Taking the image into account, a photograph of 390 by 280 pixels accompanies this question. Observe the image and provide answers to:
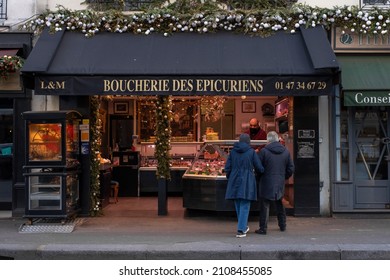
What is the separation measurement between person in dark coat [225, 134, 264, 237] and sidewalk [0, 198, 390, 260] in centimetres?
40

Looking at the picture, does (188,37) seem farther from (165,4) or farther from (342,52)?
(342,52)

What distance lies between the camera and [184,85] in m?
9.30

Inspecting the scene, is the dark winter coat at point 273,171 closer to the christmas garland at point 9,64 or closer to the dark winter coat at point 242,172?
the dark winter coat at point 242,172

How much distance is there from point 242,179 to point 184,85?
7.01 feet

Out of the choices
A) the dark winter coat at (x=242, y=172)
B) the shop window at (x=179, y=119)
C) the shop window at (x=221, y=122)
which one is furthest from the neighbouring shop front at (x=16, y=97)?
the shop window at (x=221, y=122)

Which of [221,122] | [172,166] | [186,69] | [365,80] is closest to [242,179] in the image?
[186,69]

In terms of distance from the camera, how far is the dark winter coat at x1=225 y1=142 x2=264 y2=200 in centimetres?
845

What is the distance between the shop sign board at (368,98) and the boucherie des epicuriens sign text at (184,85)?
63 cm

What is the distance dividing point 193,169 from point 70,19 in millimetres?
4040

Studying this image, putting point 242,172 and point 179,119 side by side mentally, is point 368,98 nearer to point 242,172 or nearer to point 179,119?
point 242,172

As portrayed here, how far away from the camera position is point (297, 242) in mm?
8023

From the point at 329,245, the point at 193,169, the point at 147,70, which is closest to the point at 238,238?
the point at 329,245

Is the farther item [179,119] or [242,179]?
[179,119]

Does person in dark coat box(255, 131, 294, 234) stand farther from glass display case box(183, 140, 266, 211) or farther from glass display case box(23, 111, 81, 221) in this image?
glass display case box(23, 111, 81, 221)
